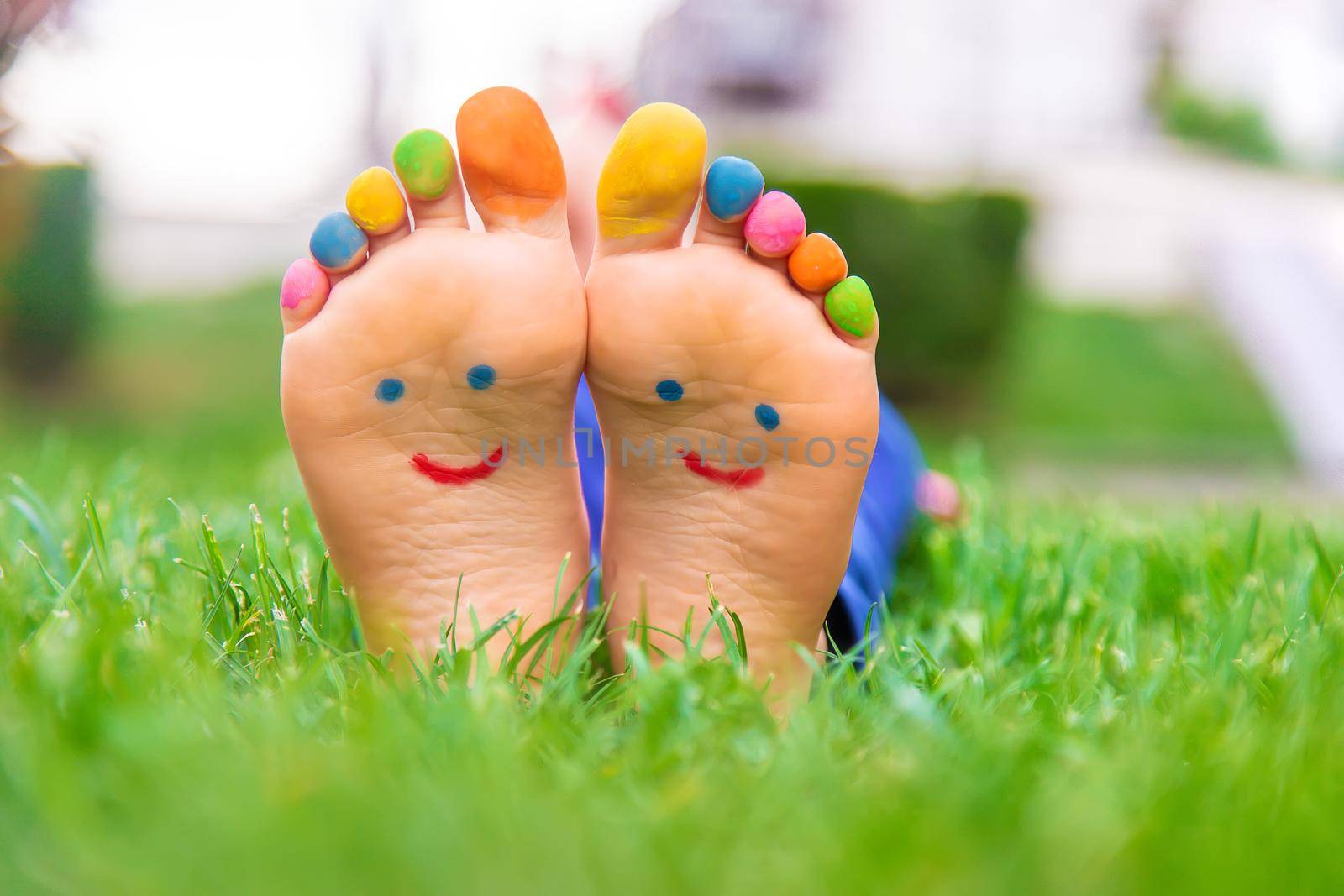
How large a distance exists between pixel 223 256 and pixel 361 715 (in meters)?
6.68

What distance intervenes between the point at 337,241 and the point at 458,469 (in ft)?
0.73

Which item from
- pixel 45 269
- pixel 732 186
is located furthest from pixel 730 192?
pixel 45 269

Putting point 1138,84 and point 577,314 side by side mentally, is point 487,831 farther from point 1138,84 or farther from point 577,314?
point 1138,84

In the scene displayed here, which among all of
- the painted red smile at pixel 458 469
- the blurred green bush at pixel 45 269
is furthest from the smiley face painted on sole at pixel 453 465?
the blurred green bush at pixel 45 269

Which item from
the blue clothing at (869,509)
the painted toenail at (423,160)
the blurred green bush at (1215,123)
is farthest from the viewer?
the blurred green bush at (1215,123)

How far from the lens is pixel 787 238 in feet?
3.07

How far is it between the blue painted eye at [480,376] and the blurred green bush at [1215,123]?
42.9ft

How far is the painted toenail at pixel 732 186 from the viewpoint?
93 centimetres

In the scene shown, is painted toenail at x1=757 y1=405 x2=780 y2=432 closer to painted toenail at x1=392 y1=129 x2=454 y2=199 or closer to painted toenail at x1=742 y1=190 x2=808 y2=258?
painted toenail at x1=742 y1=190 x2=808 y2=258

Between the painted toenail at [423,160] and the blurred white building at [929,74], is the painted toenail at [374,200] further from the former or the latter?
the blurred white building at [929,74]

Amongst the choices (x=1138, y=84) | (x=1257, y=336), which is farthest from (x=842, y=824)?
(x=1138, y=84)

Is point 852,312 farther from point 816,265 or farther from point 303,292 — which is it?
point 303,292

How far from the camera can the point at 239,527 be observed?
4.79 ft

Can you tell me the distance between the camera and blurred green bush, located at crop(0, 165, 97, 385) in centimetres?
405
